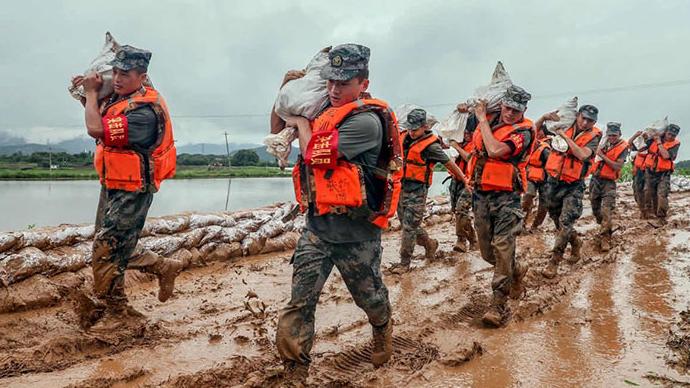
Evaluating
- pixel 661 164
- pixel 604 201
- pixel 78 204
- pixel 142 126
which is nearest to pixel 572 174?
pixel 604 201

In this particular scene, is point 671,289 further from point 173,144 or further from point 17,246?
point 17,246

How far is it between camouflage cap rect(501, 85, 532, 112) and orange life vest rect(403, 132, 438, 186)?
1.99 metres

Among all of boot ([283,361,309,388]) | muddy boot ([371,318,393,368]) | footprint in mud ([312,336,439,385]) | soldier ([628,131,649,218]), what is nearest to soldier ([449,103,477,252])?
footprint in mud ([312,336,439,385])

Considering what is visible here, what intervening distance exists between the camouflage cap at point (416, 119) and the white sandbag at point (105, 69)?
310 cm

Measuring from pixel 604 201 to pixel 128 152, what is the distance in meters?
7.42

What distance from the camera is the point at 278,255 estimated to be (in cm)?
721

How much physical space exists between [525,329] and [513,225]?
89 centimetres

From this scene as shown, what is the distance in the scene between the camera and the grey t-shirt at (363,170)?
2814 millimetres

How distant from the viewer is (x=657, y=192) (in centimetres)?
1122

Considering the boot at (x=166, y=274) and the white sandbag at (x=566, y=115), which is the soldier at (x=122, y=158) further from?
the white sandbag at (x=566, y=115)

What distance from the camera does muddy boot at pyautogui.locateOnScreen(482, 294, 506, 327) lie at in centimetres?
427

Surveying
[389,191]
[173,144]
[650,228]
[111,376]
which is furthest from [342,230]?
[650,228]

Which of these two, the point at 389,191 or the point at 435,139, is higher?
the point at 435,139

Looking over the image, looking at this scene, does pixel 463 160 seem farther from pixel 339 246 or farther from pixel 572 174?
pixel 339 246
